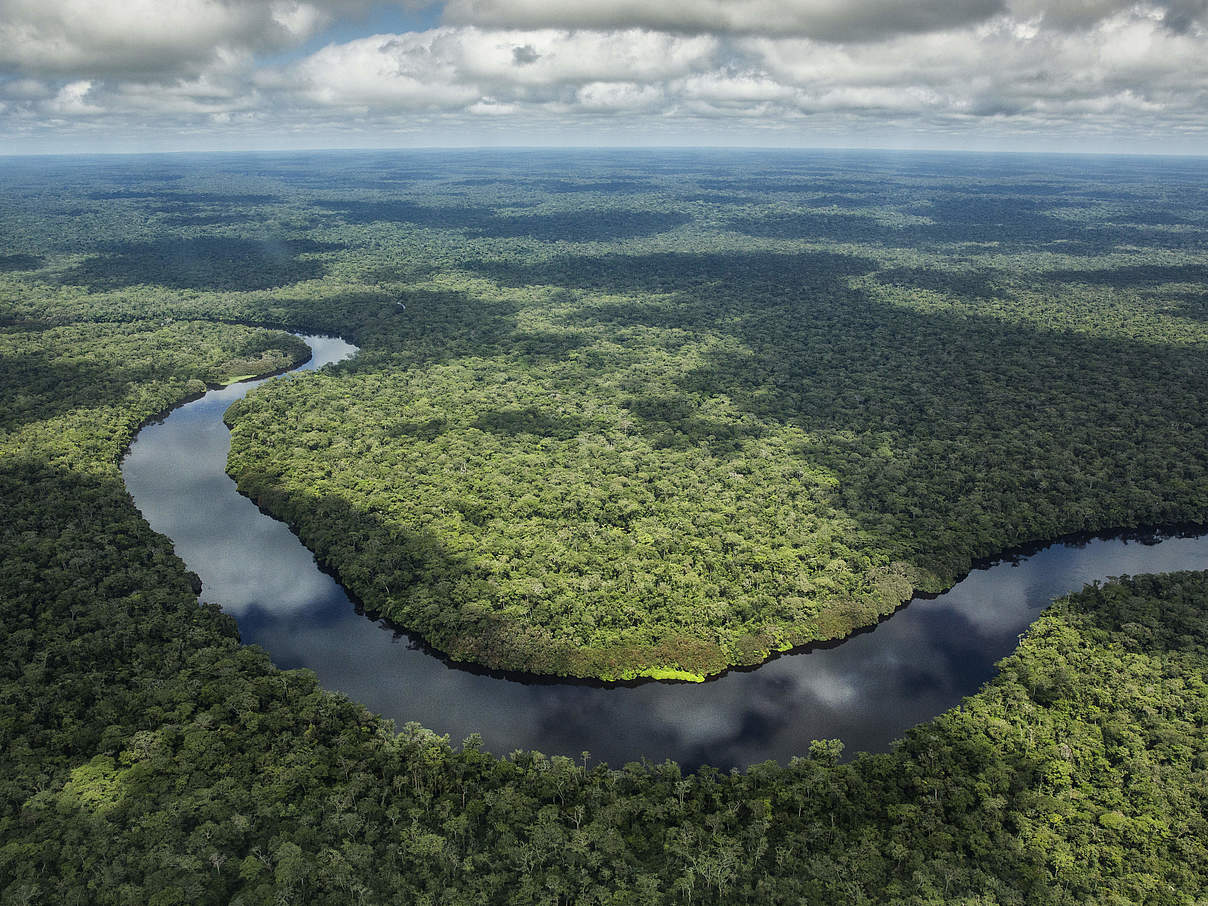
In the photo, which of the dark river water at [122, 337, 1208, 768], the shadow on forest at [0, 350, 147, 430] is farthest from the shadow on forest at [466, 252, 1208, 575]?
the shadow on forest at [0, 350, 147, 430]

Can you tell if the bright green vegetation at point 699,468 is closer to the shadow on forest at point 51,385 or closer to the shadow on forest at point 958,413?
the shadow on forest at point 958,413

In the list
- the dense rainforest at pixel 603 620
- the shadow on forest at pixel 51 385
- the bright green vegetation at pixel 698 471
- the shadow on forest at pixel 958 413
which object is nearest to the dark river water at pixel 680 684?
the bright green vegetation at pixel 698 471

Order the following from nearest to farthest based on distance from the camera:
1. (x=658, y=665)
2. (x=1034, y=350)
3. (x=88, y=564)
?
(x=658, y=665) → (x=88, y=564) → (x=1034, y=350)

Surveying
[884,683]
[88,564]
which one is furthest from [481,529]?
[884,683]

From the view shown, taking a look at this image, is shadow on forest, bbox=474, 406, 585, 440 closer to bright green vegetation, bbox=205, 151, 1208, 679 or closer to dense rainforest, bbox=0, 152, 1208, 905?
bright green vegetation, bbox=205, 151, 1208, 679

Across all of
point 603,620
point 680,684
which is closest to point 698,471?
point 603,620

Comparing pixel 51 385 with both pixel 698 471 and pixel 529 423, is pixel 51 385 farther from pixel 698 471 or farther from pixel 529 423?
pixel 698 471

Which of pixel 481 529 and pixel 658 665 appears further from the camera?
pixel 481 529

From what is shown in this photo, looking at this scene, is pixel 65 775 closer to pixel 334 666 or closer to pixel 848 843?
pixel 334 666
